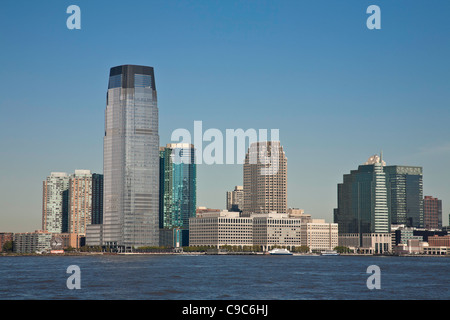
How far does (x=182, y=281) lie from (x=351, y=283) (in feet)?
73.7

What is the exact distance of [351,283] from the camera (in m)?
95.7

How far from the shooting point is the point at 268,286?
87312mm
